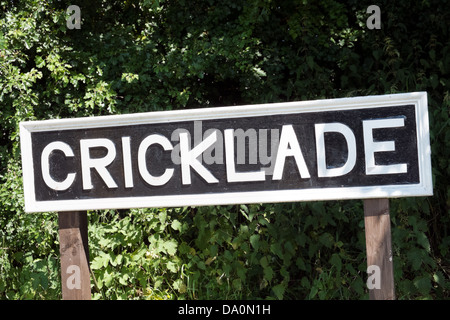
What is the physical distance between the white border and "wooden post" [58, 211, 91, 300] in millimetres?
119

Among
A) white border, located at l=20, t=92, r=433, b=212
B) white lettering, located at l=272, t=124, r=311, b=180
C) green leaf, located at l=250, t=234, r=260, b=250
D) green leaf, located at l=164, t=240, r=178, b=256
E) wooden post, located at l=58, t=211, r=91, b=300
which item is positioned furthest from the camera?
green leaf, located at l=164, t=240, r=178, b=256

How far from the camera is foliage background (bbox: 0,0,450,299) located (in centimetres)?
382

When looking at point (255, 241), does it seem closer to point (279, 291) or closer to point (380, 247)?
point (279, 291)

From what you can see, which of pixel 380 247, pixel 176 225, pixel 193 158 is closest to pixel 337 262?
pixel 380 247

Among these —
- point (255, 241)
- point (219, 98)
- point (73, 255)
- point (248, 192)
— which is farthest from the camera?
point (219, 98)

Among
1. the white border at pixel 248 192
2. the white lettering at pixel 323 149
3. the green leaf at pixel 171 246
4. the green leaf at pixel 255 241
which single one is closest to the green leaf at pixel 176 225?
the green leaf at pixel 171 246

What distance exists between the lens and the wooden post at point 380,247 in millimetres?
2559

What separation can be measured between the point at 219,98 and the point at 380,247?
3228 mm

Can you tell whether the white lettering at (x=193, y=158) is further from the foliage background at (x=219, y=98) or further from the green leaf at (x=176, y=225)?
the green leaf at (x=176, y=225)

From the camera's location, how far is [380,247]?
2.57 meters

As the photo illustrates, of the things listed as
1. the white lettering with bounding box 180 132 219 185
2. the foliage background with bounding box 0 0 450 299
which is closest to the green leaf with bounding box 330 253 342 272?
the foliage background with bounding box 0 0 450 299

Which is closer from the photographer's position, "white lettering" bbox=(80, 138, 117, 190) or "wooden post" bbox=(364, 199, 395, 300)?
"wooden post" bbox=(364, 199, 395, 300)

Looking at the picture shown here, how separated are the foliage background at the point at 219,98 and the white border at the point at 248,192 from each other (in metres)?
1.21

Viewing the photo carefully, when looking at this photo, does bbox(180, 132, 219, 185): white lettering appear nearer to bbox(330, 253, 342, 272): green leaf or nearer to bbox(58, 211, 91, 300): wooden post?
bbox(58, 211, 91, 300): wooden post
